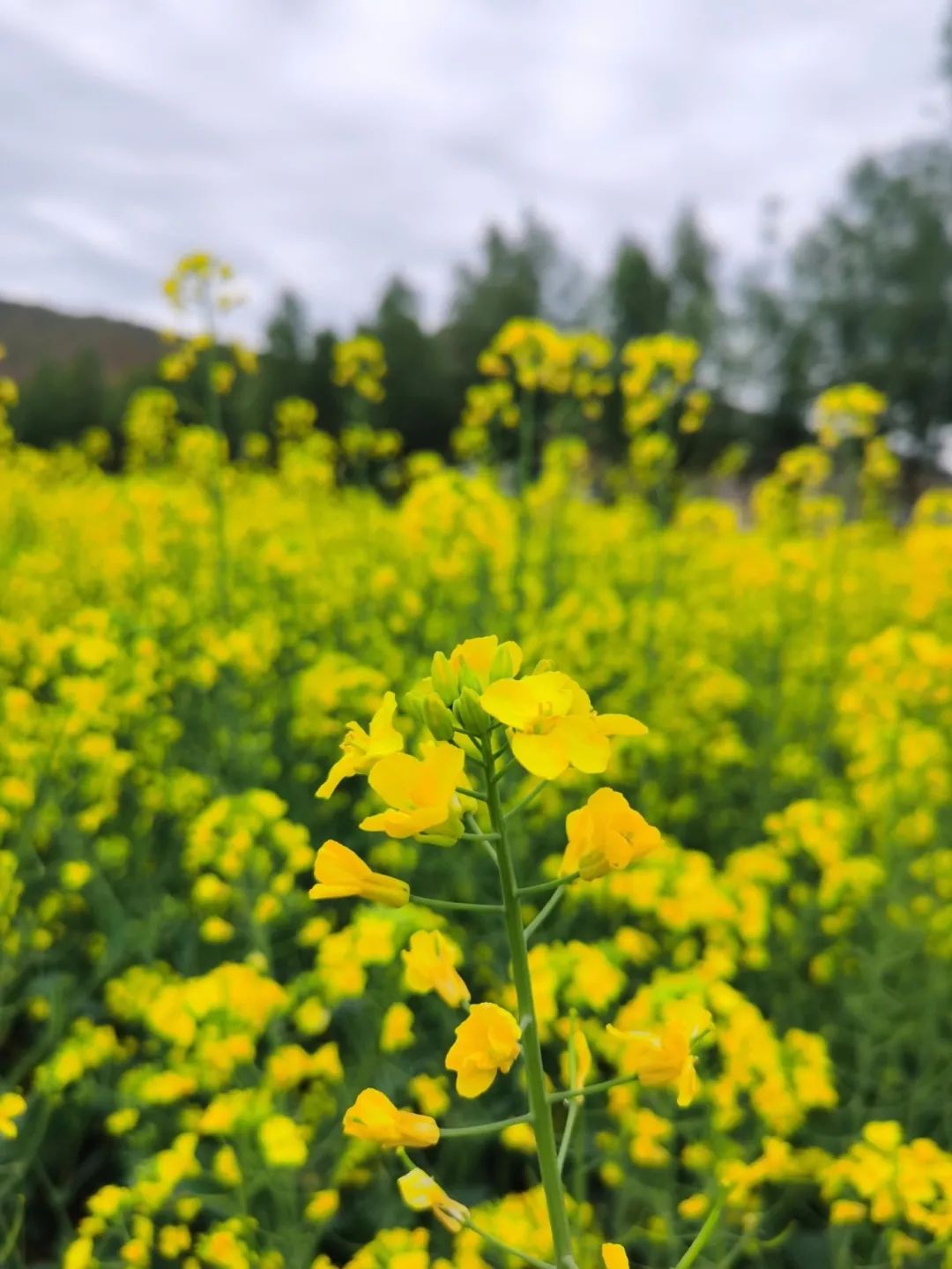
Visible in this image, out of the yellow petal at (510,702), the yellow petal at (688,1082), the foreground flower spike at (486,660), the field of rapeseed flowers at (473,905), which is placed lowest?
the field of rapeseed flowers at (473,905)

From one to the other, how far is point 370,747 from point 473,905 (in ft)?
0.51

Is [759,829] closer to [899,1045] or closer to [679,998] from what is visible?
[899,1045]

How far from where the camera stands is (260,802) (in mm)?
2197

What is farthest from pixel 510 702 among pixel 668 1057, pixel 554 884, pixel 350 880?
pixel 668 1057

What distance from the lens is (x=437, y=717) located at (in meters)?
0.77

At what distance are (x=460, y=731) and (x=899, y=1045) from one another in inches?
97.0

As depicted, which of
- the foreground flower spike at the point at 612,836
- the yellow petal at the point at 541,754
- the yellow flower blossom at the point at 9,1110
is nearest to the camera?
the yellow petal at the point at 541,754

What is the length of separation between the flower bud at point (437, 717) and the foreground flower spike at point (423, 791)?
12mm

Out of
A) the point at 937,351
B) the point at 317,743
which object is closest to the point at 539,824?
the point at 317,743

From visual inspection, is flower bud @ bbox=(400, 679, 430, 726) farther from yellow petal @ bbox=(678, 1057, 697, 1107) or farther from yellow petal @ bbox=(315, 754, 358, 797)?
yellow petal @ bbox=(678, 1057, 697, 1107)

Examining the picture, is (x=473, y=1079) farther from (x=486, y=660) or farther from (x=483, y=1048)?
(x=486, y=660)

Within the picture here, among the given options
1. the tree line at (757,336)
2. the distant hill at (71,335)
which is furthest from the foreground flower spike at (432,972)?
the distant hill at (71,335)

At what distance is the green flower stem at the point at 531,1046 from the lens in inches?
29.4

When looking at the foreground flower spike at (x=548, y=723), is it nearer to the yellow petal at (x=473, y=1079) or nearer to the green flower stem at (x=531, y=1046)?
the green flower stem at (x=531, y=1046)
